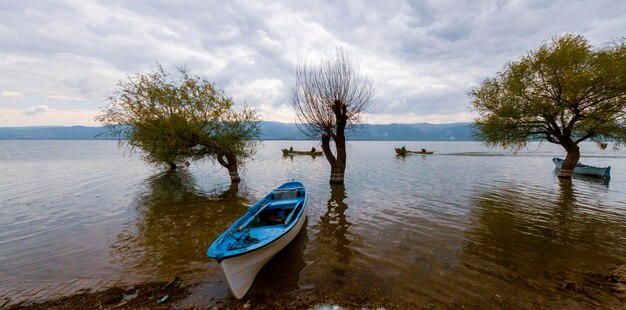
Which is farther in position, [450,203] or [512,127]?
[512,127]

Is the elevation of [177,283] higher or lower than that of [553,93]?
lower

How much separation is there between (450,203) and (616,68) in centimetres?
1780

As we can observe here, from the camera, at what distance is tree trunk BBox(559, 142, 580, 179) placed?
25.2m

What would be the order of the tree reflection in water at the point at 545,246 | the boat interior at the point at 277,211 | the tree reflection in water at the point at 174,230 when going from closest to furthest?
the tree reflection in water at the point at 545,246, the tree reflection in water at the point at 174,230, the boat interior at the point at 277,211

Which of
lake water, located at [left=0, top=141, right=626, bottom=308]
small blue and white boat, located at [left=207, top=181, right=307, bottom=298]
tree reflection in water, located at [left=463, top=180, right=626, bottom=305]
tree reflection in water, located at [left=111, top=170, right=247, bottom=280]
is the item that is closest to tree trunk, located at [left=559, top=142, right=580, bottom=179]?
lake water, located at [left=0, top=141, right=626, bottom=308]

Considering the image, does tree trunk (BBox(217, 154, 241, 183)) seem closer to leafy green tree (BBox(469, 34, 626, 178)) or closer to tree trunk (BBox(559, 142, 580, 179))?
leafy green tree (BBox(469, 34, 626, 178))

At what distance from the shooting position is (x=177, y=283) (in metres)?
7.89

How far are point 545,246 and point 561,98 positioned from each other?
19.6 meters

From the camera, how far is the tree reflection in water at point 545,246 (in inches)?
303

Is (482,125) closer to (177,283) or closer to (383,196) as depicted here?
(383,196)

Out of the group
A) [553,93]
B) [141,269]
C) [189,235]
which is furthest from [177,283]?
[553,93]

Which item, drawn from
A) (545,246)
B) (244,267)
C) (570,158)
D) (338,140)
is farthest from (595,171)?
(244,267)

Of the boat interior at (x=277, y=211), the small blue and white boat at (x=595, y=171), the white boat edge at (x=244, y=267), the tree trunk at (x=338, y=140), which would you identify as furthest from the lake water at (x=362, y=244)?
the small blue and white boat at (x=595, y=171)

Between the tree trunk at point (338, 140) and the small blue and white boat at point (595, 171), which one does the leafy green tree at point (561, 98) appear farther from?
the tree trunk at point (338, 140)
